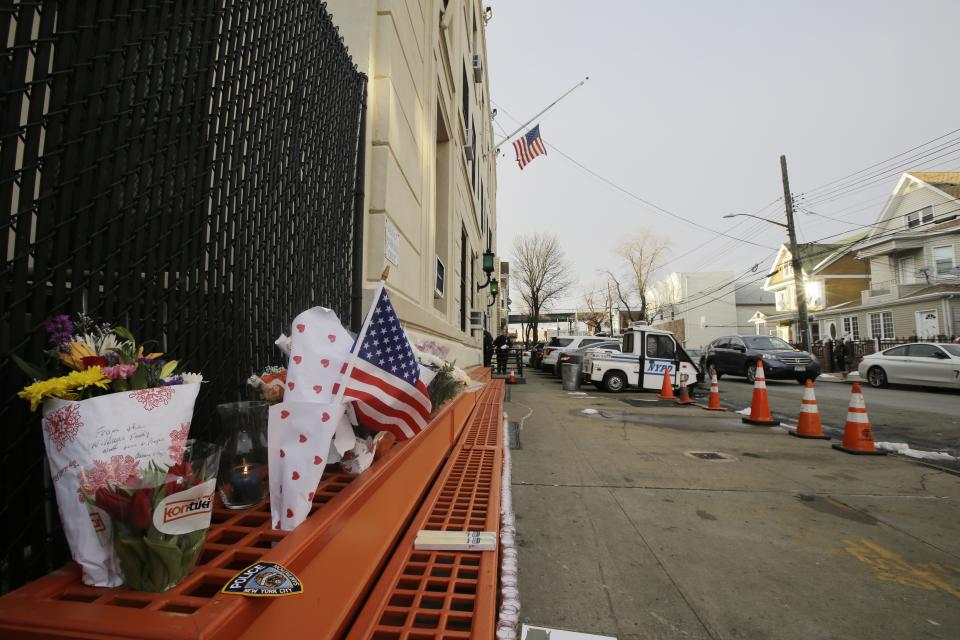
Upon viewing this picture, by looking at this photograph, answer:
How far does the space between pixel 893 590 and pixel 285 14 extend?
460 centimetres

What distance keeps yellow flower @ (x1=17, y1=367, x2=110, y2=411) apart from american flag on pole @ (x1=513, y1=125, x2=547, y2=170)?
17.4 metres

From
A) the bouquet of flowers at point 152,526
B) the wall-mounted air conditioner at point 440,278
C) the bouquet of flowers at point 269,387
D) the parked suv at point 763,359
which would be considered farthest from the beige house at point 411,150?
the parked suv at point 763,359

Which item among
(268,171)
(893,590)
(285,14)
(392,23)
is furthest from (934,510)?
(392,23)

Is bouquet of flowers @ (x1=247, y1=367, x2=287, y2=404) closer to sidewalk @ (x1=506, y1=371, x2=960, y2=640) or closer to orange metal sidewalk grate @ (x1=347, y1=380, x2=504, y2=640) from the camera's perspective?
orange metal sidewalk grate @ (x1=347, y1=380, x2=504, y2=640)

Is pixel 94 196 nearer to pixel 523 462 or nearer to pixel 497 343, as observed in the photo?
pixel 523 462

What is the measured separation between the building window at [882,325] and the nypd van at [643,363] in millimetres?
25064

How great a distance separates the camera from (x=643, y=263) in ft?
163

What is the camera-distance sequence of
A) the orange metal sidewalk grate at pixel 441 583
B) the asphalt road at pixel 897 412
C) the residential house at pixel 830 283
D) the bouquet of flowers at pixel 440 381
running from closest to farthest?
the orange metal sidewalk grate at pixel 441 583, the bouquet of flowers at pixel 440 381, the asphalt road at pixel 897 412, the residential house at pixel 830 283

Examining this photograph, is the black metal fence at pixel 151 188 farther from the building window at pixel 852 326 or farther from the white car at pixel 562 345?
the building window at pixel 852 326

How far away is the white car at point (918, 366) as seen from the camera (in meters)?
12.6

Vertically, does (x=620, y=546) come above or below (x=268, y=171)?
below

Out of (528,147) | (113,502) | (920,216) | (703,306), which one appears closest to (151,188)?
(113,502)

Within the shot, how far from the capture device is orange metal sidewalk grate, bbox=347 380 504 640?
152cm

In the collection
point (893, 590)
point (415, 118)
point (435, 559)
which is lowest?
point (893, 590)
